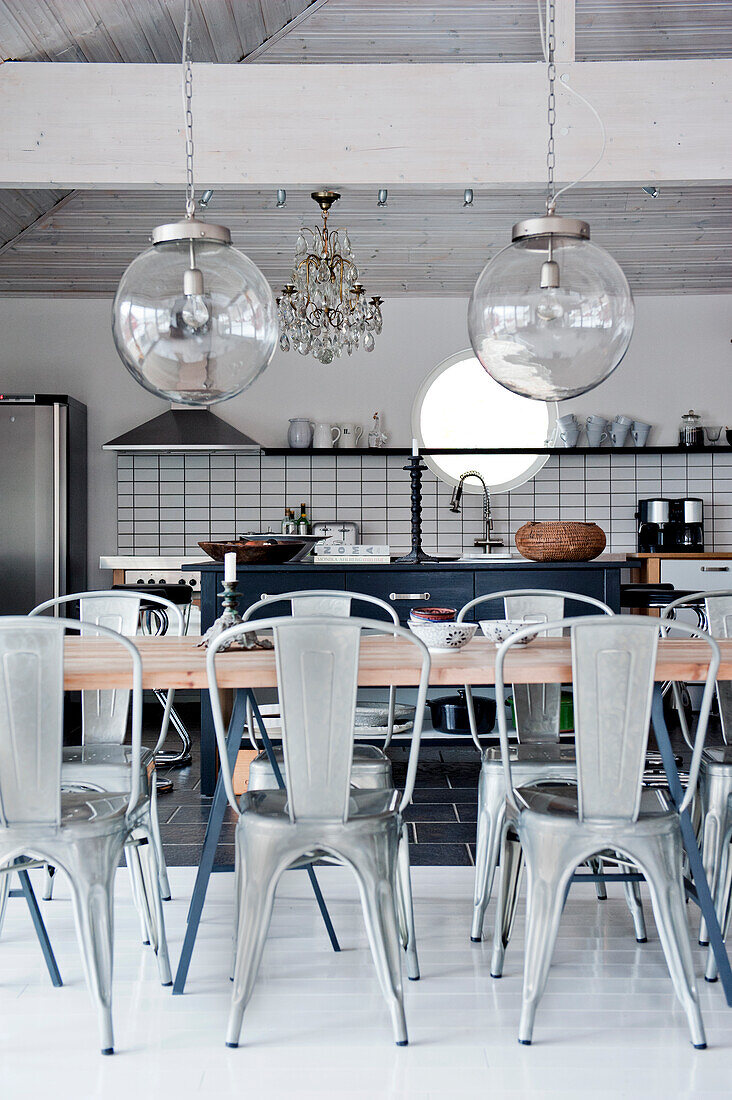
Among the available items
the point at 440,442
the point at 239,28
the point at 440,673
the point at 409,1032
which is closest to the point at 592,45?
the point at 239,28

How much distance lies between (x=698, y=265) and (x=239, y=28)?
10.0 feet

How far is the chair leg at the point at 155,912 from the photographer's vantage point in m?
2.17

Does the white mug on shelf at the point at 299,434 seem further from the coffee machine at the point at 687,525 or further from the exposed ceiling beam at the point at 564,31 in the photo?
the exposed ceiling beam at the point at 564,31

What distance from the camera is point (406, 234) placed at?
570 centimetres

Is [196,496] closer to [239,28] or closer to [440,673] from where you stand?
[239,28]

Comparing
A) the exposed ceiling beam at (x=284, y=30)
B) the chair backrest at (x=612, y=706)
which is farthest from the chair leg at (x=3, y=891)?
the exposed ceiling beam at (x=284, y=30)

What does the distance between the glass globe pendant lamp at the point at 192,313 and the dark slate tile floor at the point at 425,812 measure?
1.68m

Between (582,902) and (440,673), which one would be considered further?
(582,902)

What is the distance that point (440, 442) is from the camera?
627 centimetres

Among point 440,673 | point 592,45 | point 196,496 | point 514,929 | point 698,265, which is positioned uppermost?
point 592,45

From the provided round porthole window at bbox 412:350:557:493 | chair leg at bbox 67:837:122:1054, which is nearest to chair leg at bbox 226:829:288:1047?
chair leg at bbox 67:837:122:1054

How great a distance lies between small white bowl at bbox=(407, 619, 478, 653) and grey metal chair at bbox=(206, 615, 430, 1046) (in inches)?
20.1

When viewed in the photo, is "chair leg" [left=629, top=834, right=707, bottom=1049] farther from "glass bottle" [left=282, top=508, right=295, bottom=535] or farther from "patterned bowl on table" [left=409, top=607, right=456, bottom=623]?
"glass bottle" [left=282, top=508, right=295, bottom=535]

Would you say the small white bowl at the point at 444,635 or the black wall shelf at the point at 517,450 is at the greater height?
the black wall shelf at the point at 517,450
